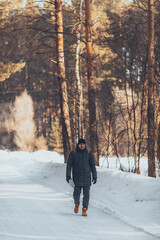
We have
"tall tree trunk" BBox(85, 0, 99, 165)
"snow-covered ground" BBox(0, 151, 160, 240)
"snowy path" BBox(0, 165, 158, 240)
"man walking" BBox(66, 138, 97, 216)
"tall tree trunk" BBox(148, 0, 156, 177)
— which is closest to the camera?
"snowy path" BBox(0, 165, 158, 240)

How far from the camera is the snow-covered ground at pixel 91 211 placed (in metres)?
6.83

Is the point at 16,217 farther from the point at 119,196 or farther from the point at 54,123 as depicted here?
the point at 54,123

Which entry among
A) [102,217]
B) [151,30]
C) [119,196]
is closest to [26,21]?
[151,30]

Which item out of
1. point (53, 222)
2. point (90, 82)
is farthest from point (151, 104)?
point (53, 222)

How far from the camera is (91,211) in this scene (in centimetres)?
898

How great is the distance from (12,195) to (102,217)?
423 centimetres

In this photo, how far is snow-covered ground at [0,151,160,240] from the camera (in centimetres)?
683

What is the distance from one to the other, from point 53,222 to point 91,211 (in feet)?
4.84

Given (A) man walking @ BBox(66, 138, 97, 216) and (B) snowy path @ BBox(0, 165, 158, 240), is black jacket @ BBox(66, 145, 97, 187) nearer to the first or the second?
(A) man walking @ BBox(66, 138, 97, 216)

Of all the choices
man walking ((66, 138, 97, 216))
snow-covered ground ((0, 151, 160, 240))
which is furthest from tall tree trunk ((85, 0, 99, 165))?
man walking ((66, 138, 97, 216))

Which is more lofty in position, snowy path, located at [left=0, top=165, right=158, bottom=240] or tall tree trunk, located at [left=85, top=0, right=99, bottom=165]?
tall tree trunk, located at [left=85, top=0, right=99, bottom=165]

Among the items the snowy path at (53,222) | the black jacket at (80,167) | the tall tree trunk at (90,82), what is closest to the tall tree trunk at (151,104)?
the tall tree trunk at (90,82)

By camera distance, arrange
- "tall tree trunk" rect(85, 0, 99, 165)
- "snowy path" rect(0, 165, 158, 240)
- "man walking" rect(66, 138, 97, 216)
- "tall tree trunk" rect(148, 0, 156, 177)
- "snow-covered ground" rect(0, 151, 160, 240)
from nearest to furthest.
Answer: "snowy path" rect(0, 165, 158, 240)
"snow-covered ground" rect(0, 151, 160, 240)
"man walking" rect(66, 138, 97, 216)
"tall tree trunk" rect(148, 0, 156, 177)
"tall tree trunk" rect(85, 0, 99, 165)

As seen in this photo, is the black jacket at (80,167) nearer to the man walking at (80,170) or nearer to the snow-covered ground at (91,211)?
the man walking at (80,170)
